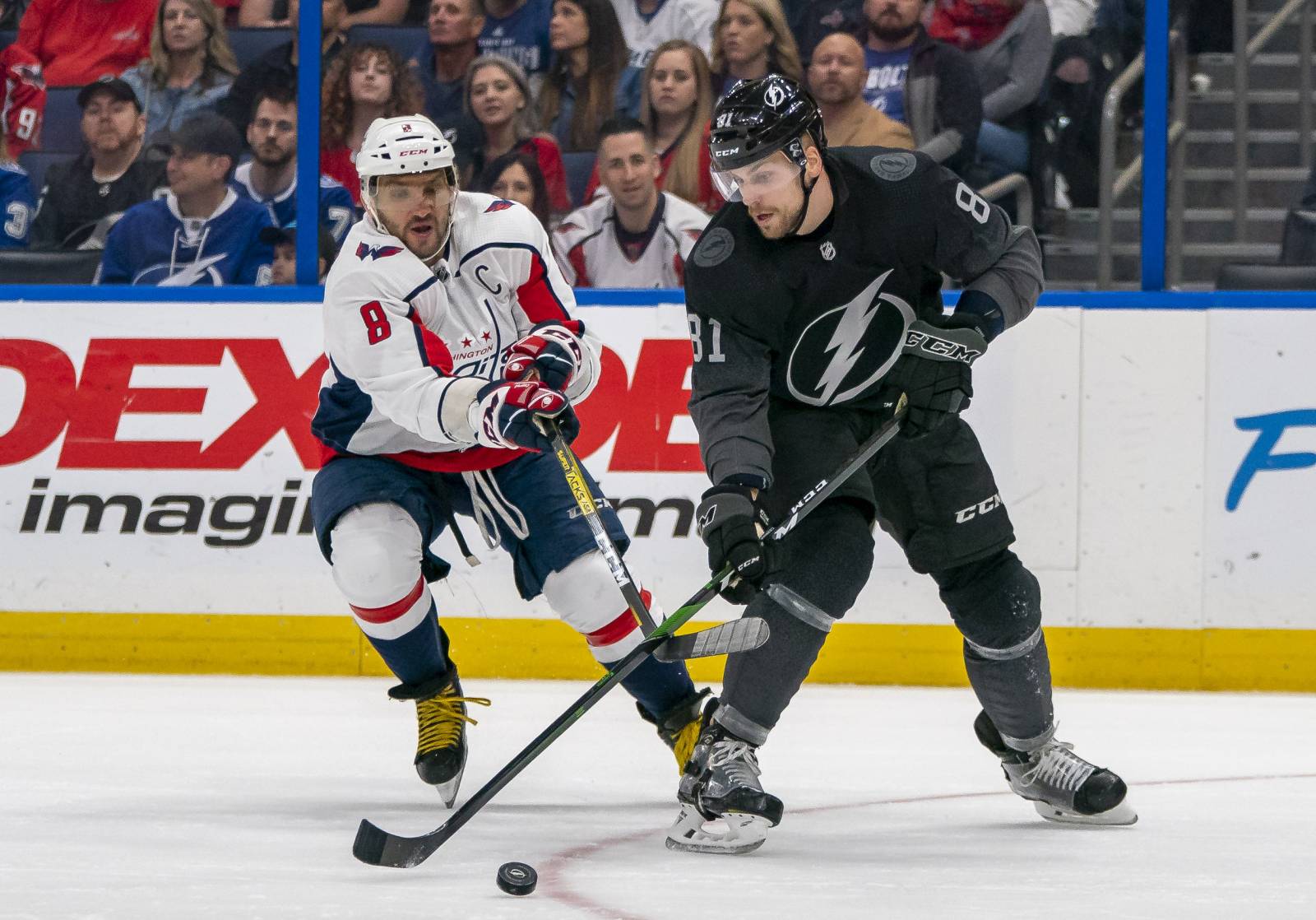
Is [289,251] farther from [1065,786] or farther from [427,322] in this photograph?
[1065,786]

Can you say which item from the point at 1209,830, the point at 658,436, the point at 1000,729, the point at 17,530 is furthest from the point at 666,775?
the point at 17,530

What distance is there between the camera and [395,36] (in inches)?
184

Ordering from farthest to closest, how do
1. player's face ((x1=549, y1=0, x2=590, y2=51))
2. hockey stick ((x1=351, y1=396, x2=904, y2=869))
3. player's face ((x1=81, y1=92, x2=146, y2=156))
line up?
player's face ((x1=81, y1=92, x2=146, y2=156))
player's face ((x1=549, y1=0, x2=590, y2=51))
hockey stick ((x1=351, y1=396, x2=904, y2=869))

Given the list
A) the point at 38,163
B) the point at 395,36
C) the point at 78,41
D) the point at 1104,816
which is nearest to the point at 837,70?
the point at 395,36

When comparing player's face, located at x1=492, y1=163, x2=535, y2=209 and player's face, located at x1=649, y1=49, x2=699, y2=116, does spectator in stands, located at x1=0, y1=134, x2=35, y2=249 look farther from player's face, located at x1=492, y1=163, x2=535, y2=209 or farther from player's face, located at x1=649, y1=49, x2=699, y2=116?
player's face, located at x1=649, y1=49, x2=699, y2=116

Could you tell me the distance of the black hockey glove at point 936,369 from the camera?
252 centimetres

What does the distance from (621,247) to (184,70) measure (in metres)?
1.22

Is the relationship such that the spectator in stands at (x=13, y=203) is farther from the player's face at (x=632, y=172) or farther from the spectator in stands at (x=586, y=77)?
the player's face at (x=632, y=172)

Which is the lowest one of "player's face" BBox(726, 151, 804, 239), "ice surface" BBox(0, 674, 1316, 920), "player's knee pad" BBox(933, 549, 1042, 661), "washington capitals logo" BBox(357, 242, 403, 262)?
"ice surface" BBox(0, 674, 1316, 920)

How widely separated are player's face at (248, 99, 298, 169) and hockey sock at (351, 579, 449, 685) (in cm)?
199

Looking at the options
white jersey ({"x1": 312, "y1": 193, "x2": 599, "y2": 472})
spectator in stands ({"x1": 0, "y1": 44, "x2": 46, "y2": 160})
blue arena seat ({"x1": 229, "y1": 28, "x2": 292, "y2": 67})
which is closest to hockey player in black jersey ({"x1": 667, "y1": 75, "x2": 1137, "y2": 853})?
white jersey ({"x1": 312, "y1": 193, "x2": 599, "y2": 472})

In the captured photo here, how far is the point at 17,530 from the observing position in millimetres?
4492

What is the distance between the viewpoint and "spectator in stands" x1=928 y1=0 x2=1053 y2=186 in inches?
176

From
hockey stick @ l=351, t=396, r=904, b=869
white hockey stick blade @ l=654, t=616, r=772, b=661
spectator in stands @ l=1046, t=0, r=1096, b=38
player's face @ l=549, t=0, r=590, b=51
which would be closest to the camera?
hockey stick @ l=351, t=396, r=904, b=869
